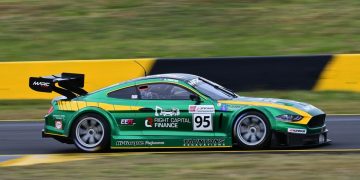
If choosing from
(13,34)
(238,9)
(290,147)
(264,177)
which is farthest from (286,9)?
(264,177)

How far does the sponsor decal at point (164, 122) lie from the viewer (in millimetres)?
11289

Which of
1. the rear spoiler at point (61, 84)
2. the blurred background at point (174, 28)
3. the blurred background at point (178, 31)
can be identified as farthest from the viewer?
the blurred background at point (174, 28)

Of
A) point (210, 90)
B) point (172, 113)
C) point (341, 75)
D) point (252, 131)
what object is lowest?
point (252, 131)

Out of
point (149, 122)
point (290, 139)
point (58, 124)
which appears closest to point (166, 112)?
point (149, 122)

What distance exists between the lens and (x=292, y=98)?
17312 millimetres

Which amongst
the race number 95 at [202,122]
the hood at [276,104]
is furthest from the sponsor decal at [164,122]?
the hood at [276,104]

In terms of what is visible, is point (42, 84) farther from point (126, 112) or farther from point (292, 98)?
point (292, 98)

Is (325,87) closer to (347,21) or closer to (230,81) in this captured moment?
(230,81)

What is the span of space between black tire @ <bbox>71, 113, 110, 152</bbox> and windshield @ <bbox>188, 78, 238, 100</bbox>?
145 cm

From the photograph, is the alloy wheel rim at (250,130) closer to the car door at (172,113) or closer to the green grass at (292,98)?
the car door at (172,113)

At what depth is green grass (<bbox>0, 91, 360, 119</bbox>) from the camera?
16.6 meters

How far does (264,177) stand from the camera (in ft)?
27.3

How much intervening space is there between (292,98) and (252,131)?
6385 mm

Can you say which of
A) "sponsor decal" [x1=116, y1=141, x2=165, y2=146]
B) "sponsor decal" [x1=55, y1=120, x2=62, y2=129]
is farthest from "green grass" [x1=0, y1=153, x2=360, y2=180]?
"sponsor decal" [x1=55, y1=120, x2=62, y2=129]
